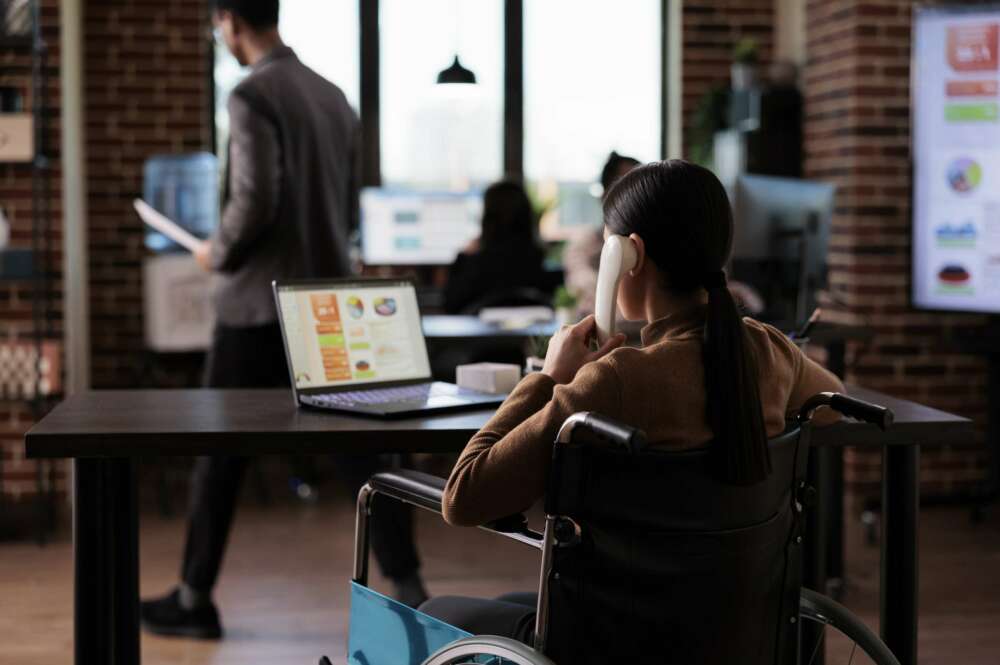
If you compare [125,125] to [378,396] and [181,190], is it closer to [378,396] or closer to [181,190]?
[181,190]

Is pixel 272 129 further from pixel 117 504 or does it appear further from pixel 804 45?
pixel 804 45

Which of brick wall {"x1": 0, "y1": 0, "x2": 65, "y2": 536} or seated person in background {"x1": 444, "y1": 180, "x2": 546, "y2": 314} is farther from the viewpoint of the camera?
brick wall {"x1": 0, "y1": 0, "x2": 65, "y2": 536}

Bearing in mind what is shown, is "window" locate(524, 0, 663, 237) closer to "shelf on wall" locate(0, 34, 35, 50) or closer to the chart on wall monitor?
the chart on wall monitor

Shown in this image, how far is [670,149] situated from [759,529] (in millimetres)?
4906

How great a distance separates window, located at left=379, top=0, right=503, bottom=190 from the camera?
6.25 metres

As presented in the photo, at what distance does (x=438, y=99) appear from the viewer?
20.7 feet

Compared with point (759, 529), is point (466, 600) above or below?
below

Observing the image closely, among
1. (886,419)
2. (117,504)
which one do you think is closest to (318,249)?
(117,504)

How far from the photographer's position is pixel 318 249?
348cm

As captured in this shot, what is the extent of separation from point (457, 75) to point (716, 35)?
1649 mm

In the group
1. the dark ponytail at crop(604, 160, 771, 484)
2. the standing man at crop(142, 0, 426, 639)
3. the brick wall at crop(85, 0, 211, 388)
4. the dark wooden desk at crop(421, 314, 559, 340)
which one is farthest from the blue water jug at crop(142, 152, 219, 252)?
the dark ponytail at crop(604, 160, 771, 484)

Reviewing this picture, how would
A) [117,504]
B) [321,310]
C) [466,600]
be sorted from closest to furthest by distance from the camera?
[466,600], [117,504], [321,310]

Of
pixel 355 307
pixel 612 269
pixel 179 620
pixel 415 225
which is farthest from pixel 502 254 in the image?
pixel 612 269

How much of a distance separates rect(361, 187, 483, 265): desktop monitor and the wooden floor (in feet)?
4.93
